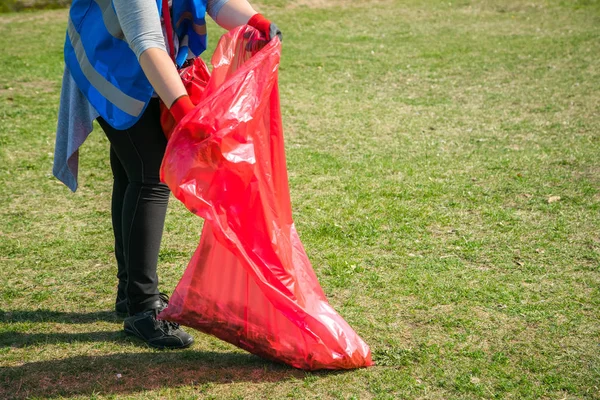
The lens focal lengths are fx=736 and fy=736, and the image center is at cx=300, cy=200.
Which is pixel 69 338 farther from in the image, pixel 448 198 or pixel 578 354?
pixel 448 198

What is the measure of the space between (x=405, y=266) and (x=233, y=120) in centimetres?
152

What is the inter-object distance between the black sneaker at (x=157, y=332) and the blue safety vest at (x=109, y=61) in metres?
0.80

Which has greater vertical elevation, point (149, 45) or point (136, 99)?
point (149, 45)

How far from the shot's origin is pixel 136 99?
2680 mm

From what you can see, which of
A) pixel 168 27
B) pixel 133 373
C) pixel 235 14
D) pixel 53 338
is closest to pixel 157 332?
pixel 133 373

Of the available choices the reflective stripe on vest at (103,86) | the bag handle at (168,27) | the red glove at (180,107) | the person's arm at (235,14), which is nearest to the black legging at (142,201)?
the reflective stripe on vest at (103,86)

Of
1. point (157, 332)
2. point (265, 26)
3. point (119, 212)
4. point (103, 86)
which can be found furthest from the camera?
point (119, 212)

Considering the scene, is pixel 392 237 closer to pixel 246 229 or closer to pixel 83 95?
pixel 246 229

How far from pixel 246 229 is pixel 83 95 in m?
0.88

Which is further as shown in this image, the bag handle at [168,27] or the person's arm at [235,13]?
the person's arm at [235,13]

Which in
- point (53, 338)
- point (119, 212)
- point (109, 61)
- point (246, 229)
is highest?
point (109, 61)

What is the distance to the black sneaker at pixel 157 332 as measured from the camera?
296 cm

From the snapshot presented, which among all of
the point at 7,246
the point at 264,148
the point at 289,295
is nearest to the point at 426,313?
the point at 289,295

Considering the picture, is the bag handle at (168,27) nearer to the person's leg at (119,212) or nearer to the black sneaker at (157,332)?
the person's leg at (119,212)
